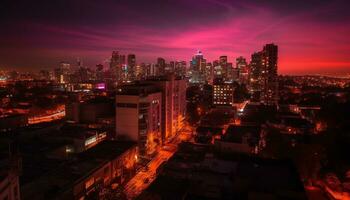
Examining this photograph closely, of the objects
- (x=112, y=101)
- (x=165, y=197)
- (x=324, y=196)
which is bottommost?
(x=324, y=196)

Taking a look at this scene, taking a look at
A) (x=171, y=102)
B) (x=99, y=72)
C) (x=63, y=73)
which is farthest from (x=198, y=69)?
(x=171, y=102)

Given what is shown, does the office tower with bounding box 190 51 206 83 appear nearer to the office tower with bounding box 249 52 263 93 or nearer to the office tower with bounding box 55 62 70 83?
the office tower with bounding box 249 52 263 93

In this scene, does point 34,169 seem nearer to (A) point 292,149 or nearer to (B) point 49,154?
(B) point 49,154

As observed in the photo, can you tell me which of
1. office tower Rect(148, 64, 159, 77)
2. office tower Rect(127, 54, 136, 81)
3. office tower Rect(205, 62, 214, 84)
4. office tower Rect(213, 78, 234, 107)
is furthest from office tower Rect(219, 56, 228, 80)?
office tower Rect(213, 78, 234, 107)

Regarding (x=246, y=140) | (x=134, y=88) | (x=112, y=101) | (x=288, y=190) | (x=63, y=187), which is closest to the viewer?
(x=288, y=190)

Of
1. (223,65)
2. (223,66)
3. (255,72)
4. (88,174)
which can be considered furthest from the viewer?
(223,65)

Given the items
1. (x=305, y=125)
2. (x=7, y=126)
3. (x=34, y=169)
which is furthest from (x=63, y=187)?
(x=305, y=125)

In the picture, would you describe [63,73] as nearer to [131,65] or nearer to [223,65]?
[131,65]
